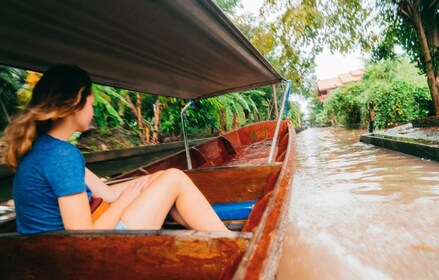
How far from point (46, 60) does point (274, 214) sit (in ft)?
6.84

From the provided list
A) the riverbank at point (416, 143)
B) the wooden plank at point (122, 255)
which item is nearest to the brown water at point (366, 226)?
the riverbank at point (416, 143)

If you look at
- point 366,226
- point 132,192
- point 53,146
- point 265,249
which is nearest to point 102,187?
point 132,192

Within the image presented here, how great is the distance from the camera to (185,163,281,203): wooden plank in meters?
2.39

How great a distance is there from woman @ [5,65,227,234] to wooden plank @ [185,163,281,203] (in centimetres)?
104

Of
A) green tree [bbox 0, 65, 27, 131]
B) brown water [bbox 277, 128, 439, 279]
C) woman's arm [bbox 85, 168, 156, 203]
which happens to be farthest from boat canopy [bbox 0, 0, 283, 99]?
green tree [bbox 0, 65, 27, 131]

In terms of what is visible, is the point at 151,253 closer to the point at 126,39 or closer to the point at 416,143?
the point at 126,39

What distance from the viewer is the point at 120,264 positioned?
1.08 m

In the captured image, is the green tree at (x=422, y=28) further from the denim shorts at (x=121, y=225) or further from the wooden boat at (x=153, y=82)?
the denim shorts at (x=121, y=225)

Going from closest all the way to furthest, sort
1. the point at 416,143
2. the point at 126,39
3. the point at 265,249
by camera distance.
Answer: the point at 265,249
the point at 126,39
the point at 416,143

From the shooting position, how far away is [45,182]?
48.9 inches

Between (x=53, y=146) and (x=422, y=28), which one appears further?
(x=422, y=28)

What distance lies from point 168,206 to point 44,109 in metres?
0.78

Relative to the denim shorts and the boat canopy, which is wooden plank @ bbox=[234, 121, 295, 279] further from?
the boat canopy

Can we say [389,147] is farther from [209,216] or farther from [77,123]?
[77,123]
